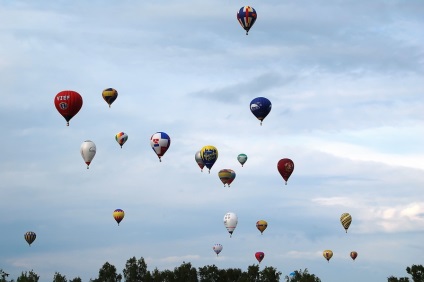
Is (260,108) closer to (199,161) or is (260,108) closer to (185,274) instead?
(199,161)

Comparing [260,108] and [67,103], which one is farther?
[260,108]

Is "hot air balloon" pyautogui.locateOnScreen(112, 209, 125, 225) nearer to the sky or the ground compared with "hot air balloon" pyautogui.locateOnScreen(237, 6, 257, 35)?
nearer to the ground

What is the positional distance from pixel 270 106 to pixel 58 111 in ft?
97.4

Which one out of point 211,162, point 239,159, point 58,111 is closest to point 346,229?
point 239,159

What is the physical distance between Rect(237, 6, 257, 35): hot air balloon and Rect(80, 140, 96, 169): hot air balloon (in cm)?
2925

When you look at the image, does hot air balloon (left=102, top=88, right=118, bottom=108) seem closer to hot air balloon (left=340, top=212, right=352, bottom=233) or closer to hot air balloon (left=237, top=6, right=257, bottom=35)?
hot air balloon (left=237, top=6, right=257, bottom=35)

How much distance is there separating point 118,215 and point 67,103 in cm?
3985

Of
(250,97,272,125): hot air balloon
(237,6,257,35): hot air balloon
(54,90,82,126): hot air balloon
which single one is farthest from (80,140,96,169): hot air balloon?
(237,6,257,35): hot air balloon

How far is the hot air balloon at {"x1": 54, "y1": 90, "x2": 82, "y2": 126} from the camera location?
107 m

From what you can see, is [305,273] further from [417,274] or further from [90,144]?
[90,144]

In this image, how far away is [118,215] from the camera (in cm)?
14238

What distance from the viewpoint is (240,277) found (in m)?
151

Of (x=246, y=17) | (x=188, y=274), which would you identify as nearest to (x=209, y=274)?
(x=188, y=274)

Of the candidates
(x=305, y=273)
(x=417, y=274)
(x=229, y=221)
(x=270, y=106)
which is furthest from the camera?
(x=305, y=273)
